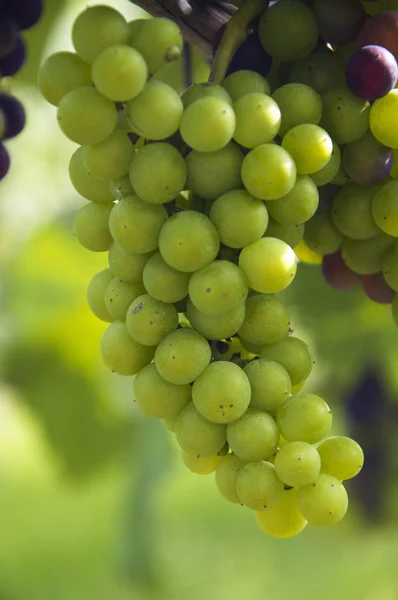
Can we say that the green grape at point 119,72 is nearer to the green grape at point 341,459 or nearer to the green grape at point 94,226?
the green grape at point 94,226

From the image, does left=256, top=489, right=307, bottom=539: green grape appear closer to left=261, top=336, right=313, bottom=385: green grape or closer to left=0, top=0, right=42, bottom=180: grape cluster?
left=261, top=336, right=313, bottom=385: green grape

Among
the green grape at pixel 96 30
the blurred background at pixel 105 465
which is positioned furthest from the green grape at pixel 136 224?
the blurred background at pixel 105 465

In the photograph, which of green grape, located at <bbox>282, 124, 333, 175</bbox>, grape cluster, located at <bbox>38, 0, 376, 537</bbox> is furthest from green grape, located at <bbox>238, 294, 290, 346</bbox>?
green grape, located at <bbox>282, 124, 333, 175</bbox>

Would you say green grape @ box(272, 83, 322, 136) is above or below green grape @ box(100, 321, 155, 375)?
above

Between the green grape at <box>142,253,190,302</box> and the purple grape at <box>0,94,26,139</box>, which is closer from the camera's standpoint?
the green grape at <box>142,253,190,302</box>

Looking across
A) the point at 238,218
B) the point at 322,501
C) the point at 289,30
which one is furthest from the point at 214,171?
the point at 322,501

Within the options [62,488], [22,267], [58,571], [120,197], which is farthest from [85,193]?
[58,571]

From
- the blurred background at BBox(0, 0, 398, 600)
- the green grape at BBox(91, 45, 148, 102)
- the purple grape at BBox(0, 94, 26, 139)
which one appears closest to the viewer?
the green grape at BBox(91, 45, 148, 102)
